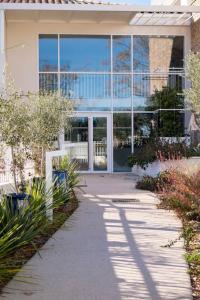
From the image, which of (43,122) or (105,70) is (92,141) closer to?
(105,70)

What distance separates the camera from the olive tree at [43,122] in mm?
12664

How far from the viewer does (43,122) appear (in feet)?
43.6

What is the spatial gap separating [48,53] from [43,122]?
10.2 m

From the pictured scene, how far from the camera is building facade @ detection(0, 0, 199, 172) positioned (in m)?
22.6

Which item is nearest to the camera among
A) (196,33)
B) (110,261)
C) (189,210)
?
(110,261)

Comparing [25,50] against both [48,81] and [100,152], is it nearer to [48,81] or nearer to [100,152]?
[48,81]

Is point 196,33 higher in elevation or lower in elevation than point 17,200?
higher

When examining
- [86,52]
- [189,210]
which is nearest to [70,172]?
[189,210]

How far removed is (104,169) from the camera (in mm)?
22984

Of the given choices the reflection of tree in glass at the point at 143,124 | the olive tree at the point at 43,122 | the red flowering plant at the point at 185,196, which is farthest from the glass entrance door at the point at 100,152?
the red flowering plant at the point at 185,196

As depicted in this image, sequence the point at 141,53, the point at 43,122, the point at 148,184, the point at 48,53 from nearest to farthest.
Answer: the point at 43,122
the point at 148,184
the point at 48,53
the point at 141,53

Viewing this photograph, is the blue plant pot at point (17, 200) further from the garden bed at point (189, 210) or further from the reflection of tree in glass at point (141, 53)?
the reflection of tree in glass at point (141, 53)

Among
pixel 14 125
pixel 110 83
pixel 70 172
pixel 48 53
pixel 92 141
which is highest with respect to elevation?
pixel 48 53

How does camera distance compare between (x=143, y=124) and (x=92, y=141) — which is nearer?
(x=143, y=124)
